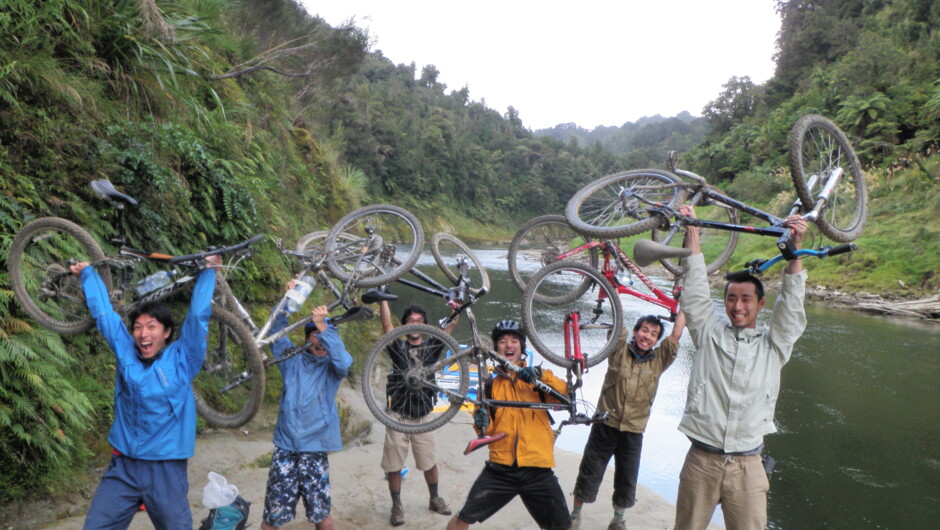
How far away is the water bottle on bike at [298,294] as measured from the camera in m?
4.43

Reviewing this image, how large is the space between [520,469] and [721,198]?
2619mm

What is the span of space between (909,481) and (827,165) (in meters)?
7.33

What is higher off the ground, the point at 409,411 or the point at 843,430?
the point at 409,411

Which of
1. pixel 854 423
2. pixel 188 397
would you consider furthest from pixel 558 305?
pixel 854 423

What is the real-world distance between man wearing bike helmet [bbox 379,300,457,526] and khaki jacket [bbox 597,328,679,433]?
158 cm

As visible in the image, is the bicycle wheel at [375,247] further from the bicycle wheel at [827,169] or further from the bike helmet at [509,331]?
the bicycle wheel at [827,169]

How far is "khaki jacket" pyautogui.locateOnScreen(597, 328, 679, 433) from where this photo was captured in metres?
4.93

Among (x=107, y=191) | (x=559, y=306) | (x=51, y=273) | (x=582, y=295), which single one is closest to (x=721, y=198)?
(x=582, y=295)

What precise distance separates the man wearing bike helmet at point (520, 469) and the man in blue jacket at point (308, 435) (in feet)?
3.37

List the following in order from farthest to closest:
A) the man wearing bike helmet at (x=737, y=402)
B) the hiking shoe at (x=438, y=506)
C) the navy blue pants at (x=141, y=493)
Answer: the hiking shoe at (x=438, y=506), the man wearing bike helmet at (x=737, y=402), the navy blue pants at (x=141, y=493)

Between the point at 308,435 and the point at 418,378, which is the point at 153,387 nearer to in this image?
the point at 308,435

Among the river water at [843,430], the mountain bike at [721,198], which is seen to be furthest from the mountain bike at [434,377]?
the river water at [843,430]

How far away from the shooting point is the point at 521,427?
3.98 meters

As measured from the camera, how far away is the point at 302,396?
159 inches
